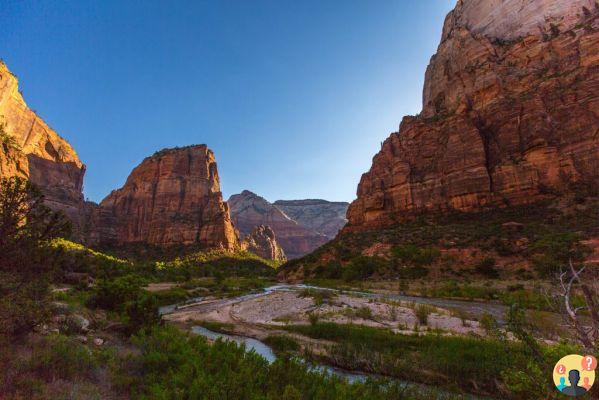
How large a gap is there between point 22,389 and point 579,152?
72.1 metres

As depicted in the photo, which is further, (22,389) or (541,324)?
(541,324)

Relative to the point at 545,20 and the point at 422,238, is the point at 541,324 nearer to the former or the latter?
the point at 422,238

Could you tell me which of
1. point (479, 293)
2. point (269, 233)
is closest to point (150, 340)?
point (479, 293)

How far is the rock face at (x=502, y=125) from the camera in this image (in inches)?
2135

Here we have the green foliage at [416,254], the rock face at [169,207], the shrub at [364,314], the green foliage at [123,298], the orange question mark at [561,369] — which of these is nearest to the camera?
the orange question mark at [561,369]

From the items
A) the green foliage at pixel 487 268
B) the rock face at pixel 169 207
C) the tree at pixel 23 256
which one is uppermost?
the rock face at pixel 169 207

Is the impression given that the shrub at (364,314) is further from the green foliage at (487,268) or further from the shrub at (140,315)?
the green foliage at (487,268)

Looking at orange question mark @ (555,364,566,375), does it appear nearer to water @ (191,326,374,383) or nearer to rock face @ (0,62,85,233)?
water @ (191,326,374,383)

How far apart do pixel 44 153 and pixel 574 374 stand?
5160 inches

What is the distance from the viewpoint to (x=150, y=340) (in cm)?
951

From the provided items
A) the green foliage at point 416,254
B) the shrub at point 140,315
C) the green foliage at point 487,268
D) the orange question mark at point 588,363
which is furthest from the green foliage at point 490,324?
the green foliage at point 416,254

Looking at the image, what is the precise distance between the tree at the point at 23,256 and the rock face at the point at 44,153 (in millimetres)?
75415

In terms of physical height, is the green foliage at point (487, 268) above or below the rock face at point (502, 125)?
below

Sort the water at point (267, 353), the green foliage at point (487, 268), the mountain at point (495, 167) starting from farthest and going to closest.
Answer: the mountain at point (495, 167) → the green foliage at point (487, 268) → the water at point (267, 353)
